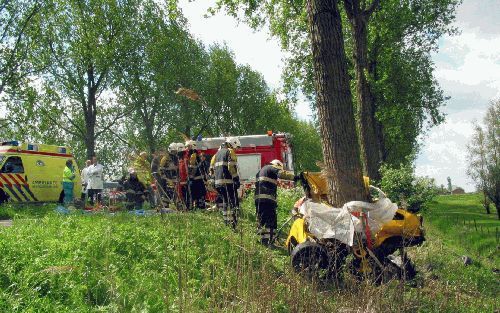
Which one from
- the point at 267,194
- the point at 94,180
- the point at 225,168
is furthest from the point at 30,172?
the point at 267,194

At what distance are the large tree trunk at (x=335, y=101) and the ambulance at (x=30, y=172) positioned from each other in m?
11.5

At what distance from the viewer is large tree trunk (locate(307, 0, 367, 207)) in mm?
7773

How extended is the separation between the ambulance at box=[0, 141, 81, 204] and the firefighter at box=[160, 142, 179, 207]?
1294 centimetres

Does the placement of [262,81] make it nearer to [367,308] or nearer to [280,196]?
[280,196]

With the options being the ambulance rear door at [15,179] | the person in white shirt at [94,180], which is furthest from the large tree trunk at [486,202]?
the ambulance rear door at [15,179]

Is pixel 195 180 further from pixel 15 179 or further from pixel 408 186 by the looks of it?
pixel 15 179

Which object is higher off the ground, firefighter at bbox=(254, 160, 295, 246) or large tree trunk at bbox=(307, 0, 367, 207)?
large tree trunk at bbox=(307, 0, 367, 207)

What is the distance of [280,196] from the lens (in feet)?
47.8

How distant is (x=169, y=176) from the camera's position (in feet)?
14.1

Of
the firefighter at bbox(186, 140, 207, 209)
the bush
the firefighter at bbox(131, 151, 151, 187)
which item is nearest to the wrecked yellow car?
the firefighter at bbox(186, 140, 207, 209)

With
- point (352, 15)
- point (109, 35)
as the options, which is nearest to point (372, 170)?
point (352, 15)

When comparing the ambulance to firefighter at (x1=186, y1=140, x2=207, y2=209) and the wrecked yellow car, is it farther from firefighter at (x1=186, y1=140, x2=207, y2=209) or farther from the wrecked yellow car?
the wrecked yellow car

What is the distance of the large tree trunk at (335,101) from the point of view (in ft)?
25.5

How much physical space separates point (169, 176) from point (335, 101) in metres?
4.06
